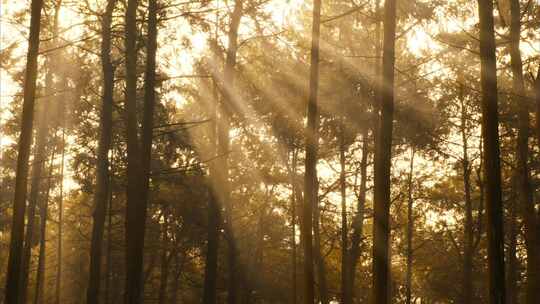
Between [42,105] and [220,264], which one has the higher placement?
[42,105]

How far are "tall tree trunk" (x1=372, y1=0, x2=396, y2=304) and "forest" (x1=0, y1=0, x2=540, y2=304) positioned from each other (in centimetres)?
3

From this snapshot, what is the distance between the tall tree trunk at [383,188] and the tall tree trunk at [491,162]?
5.91 feet

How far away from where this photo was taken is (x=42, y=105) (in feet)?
101

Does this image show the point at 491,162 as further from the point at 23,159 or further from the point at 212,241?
the point at 23,159

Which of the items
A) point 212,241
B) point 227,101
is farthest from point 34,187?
point 212,241

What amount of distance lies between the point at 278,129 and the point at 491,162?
12059 mm

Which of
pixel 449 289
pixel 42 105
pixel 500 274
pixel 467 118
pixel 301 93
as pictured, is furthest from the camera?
pixel 449 289

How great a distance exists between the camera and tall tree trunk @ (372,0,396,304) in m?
13.4

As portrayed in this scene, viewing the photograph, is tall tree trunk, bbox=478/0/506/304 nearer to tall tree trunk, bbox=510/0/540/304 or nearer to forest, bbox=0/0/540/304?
forest, bbox=0/0/540/304

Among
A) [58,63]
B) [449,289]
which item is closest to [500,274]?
[58,63]

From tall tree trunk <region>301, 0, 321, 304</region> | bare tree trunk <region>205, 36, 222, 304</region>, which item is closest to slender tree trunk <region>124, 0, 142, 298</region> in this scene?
tall tree trunk <region>301, 0, 321, 304</region>

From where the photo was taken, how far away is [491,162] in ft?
42.8

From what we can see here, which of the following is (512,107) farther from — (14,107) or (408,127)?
(14,107)

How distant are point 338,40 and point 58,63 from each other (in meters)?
11.6
